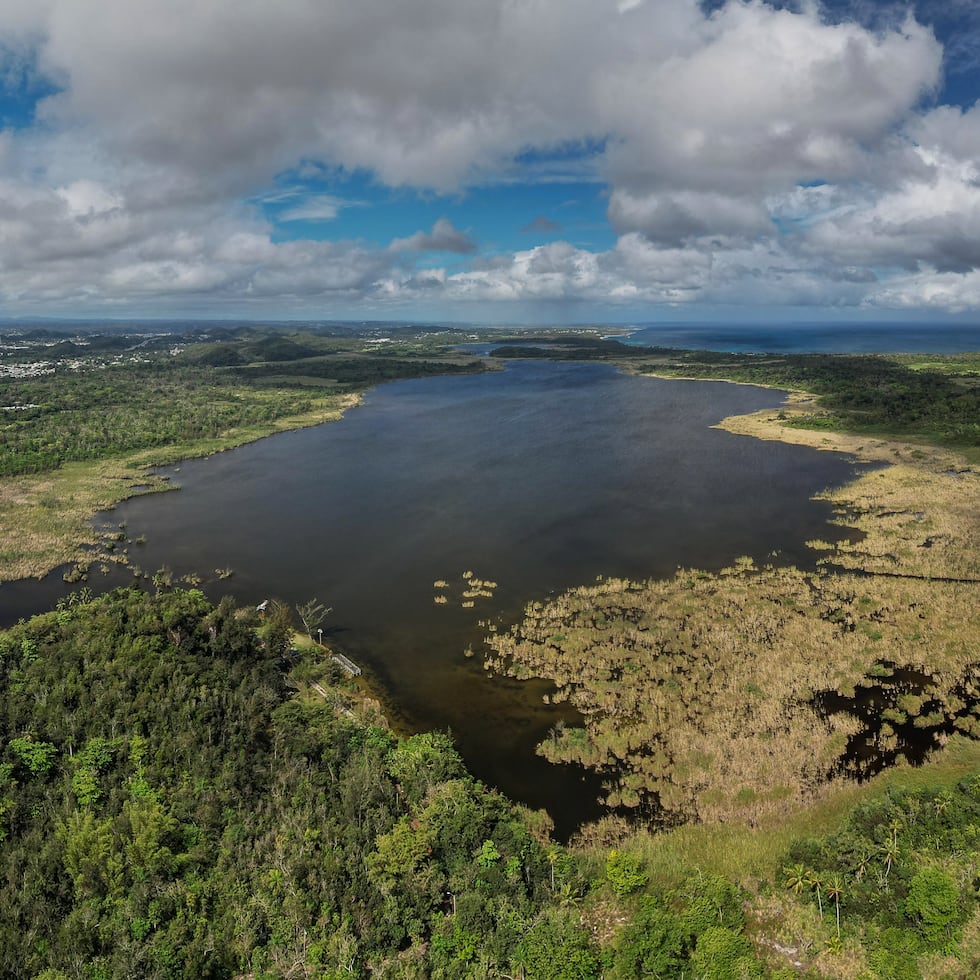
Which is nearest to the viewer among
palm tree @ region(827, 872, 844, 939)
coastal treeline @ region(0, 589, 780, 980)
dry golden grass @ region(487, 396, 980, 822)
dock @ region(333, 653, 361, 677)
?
coastal treeline @ region(0, 589, 780, 980)

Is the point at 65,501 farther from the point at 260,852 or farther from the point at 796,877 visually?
the point at 796,877

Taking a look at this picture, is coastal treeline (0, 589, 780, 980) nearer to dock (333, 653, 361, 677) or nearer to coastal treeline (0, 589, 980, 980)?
coastal treeline (0, 589, 980, 980)

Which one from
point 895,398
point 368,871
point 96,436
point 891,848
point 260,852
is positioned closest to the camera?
point 368,871

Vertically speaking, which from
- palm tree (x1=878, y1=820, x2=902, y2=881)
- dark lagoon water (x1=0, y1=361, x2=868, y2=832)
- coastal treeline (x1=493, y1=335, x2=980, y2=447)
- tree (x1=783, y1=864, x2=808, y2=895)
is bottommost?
tree (x1=783, y1=864, x2=808, y2=895)

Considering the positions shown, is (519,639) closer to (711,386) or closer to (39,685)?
(39,685)

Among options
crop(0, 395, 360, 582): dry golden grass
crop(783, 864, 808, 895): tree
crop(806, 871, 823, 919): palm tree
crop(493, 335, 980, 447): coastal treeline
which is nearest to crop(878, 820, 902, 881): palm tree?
crop(806, 871, 823, 919): palm tree

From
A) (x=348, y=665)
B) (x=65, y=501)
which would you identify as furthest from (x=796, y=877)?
(x=65, y=501)
